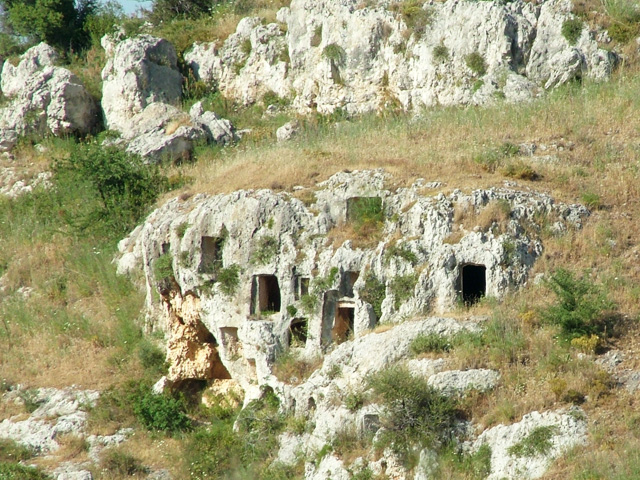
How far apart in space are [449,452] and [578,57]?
53.7 ft

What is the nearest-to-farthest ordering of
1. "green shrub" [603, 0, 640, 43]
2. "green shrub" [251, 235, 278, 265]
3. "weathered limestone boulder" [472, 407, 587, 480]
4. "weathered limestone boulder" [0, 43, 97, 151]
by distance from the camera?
"weathered limestone boulder" [472, 407, 587, 480]
"green shrub" [251, 235, 278, 265]
"green shrub" [603, 0, 640, 43]
"weathered limestone boulder" [0, 43, 97, 151]

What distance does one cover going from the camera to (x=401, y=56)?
33.1 m

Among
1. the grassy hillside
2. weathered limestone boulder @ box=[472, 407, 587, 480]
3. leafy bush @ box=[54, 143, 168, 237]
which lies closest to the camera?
weathered limestone boulder @ box=[472, 407, 587, 480]

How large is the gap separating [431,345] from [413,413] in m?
1.76

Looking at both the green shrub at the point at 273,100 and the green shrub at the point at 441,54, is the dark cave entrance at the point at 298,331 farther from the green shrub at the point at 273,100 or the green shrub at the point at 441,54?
the green shrub at the point at 273,100

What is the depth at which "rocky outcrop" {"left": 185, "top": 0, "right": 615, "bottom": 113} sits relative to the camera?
30969mm

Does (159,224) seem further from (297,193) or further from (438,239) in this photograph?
(438,239)

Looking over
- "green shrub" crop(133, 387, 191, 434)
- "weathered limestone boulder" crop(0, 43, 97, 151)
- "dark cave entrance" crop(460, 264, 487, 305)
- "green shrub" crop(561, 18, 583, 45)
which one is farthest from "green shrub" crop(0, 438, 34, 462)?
"green shrub" crop(561, 18, 583, 45)

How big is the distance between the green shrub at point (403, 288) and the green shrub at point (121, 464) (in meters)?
6.70

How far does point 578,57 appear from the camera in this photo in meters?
30.6

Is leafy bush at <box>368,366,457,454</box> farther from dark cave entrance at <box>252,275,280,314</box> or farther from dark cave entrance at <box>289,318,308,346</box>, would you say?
dark cave entrance at <box>252,275,280,314</box>

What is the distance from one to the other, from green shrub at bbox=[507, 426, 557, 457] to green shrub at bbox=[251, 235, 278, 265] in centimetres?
779

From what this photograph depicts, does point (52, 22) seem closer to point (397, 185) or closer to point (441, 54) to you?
point (441, 54)

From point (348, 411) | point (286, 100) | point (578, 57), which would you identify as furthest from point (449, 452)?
point (286, 100)
